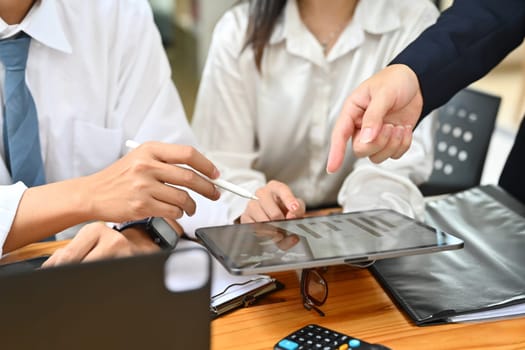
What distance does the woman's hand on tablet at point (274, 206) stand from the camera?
100 cm

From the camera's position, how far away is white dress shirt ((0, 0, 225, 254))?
1.14 metres

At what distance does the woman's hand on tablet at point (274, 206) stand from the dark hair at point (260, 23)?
0.47m

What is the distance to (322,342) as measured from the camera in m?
0.69

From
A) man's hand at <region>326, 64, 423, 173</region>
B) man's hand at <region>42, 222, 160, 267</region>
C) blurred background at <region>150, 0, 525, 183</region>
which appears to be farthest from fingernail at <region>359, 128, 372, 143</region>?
blurred background at <region>150, 0, 525, 183</region>

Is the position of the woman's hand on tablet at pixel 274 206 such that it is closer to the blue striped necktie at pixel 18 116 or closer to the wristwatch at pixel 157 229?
the wristwatch at pixel 157 229

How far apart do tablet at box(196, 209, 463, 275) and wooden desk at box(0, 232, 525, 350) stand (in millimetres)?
88

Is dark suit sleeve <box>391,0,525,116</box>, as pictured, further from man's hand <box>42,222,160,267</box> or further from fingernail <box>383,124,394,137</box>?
man's hand <box>42,222,160,267</box>

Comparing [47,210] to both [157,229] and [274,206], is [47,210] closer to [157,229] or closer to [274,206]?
[157,229]

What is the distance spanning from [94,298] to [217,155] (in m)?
0.96

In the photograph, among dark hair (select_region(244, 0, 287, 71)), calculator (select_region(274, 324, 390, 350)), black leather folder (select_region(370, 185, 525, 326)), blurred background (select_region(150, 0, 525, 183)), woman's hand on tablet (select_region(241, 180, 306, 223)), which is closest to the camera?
calculator (select_region(274, 324, 390, 350))

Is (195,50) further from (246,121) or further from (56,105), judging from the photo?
(56,105)

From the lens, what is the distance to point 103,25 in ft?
3.94

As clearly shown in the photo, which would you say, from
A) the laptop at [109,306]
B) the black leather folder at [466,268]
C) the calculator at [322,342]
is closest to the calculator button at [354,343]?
the calculator at [322,342]

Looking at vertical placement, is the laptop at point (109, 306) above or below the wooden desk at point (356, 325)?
above
